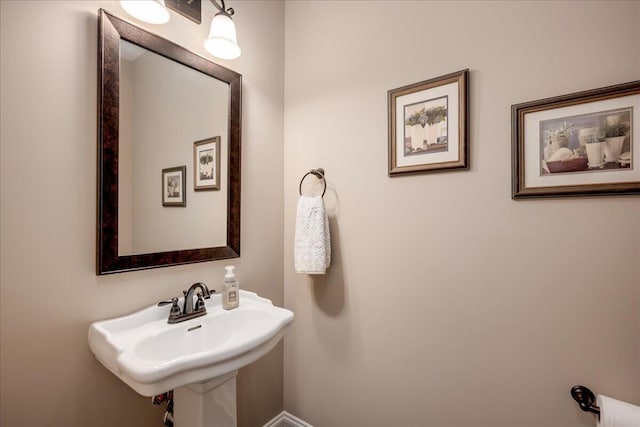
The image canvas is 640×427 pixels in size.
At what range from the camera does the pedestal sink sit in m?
0.77

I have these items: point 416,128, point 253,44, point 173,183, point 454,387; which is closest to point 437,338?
point 454,387

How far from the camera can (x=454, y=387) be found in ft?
3.85

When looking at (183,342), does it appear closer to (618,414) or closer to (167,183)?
(167,183)

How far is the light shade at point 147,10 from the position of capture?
1.00m

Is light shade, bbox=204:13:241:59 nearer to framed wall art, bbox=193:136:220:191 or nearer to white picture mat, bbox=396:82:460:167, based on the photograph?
framed wall art, bbox=193:136:220:191

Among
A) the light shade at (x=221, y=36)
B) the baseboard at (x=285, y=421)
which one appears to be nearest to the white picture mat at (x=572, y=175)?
the light shade at (x=221, y=36)

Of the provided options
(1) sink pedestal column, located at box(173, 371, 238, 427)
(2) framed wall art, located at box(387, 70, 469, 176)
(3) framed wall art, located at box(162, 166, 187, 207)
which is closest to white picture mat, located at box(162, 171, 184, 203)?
(3) framed wall art, located at box(162, 166, 187, 207)

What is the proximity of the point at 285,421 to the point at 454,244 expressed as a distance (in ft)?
4.63

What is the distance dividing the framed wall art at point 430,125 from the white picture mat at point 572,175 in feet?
0.65

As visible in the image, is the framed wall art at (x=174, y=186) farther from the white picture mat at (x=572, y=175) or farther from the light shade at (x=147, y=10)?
the white picture mat at (x=572, y=175)

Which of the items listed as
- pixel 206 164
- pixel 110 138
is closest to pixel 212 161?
pixel 206 164

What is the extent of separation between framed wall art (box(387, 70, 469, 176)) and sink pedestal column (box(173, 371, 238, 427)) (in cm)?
109

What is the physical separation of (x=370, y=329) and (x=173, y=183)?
1.12m

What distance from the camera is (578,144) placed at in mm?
943
